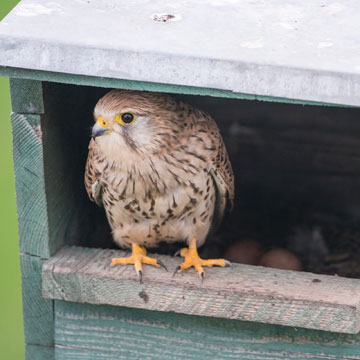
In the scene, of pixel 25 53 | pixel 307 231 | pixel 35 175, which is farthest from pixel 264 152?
pixel 25 53

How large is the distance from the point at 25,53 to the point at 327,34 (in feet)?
3.30

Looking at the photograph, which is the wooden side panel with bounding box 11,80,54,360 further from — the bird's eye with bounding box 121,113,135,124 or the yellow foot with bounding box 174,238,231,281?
the yellow foot with bounding box 174,238,231,281

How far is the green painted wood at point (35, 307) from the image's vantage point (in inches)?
120

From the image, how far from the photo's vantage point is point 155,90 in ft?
8.07

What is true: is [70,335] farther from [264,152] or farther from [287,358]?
[264,152]

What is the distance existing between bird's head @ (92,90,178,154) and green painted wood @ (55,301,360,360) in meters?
0.69

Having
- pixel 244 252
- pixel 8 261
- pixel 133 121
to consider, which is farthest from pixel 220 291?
pixel 8 261

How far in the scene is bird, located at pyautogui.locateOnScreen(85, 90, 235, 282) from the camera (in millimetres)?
2807

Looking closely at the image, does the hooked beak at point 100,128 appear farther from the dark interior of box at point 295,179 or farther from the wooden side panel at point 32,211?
the dark interior of box at point 295,179

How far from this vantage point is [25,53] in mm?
2404

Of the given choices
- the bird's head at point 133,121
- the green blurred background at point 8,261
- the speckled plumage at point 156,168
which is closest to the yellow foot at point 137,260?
the speckled plumage at point 156,168

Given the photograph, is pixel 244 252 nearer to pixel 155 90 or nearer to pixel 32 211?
pixel 32 211

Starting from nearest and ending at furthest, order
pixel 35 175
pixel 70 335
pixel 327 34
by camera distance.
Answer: pixel 327 34
pixel 35 175
pixel 70 335

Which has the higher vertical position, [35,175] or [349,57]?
[349,57]
